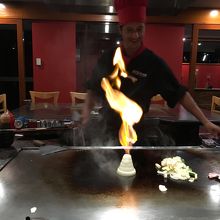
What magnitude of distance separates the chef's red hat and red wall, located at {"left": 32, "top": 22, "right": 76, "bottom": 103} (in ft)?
13.2

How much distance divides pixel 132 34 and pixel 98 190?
1143 millimetres

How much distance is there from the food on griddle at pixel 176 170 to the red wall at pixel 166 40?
4715mm

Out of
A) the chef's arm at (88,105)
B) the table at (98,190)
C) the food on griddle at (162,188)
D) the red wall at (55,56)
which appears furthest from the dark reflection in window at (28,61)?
the food on griddle at (162,188)

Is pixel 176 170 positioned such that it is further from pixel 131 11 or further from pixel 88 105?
pixel 131 11

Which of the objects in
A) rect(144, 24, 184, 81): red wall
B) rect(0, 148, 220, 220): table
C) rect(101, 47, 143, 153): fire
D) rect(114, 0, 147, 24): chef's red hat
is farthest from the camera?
rect(144, 24, 184, 81): red wall

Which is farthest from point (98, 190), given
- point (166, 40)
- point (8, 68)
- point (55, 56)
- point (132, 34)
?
point (8, 68)

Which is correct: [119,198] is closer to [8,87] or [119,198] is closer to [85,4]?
[85,4]

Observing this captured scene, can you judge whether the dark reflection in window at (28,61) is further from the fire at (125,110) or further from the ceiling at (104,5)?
the fire at (125,110)

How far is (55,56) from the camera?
586 centimetres

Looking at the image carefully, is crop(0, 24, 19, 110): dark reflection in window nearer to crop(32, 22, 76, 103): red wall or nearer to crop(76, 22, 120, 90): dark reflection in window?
crop(32, 22, 76, 103): red wall

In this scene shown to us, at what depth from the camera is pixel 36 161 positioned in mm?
1679

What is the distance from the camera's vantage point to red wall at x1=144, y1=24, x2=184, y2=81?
5922 millimetres

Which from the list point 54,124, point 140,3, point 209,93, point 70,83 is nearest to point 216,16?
point 209,93

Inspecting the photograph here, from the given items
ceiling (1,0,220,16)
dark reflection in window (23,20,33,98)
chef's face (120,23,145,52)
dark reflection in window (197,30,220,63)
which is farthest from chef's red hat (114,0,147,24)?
dark reflection in window (197,30,220,63)
